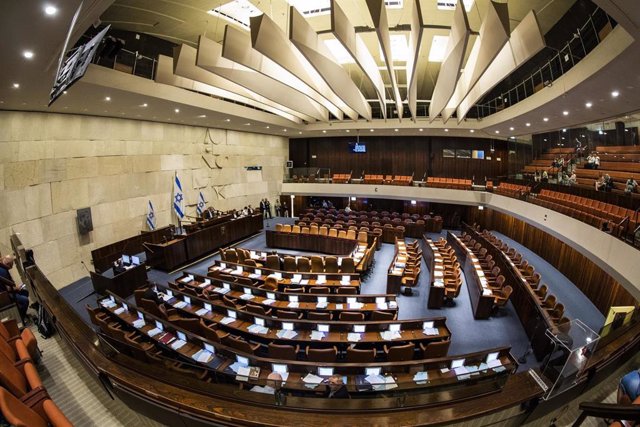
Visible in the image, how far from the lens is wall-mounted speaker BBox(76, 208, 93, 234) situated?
11.1 m

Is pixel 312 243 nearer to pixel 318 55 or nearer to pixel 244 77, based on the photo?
pixel 244 77

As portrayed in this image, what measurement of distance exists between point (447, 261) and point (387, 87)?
12.1 meters

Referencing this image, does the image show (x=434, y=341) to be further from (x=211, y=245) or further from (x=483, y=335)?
(x=211, y=245)

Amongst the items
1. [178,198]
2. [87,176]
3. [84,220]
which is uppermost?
[87,176]

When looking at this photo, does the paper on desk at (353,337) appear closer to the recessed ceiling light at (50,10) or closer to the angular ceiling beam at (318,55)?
the angular ceiling beam at (318,55)

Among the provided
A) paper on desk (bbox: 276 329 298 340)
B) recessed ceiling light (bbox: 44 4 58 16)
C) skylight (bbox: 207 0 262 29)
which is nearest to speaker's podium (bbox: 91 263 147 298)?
paper on desk (bbox: 276 329 298 340)

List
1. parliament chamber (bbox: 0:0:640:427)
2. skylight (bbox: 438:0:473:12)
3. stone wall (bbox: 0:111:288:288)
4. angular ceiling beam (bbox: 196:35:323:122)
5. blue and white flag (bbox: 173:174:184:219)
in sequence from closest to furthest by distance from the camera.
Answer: parliament chamber (bbox: 0:0:640:427), angular ceiling beam (bbox: 196:35:323:122), skylight (bbox: 438:0:473:12), stone wall (bbox: 0:111:288:288), blue and white flag (bbox: 173:174:184:219)

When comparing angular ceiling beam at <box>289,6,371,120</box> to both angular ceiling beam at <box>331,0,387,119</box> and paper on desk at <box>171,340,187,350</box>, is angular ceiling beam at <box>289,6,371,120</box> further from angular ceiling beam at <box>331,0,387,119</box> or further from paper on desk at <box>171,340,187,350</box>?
paper on desk at <box>171,340,187,350</box>

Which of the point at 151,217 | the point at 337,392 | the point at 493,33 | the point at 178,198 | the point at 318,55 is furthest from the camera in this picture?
the point at 178,198

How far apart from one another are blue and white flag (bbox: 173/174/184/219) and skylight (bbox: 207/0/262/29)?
27.7 ft

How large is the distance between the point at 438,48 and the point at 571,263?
9603 millimetres

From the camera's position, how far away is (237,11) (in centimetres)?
928

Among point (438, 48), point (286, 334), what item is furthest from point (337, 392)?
point (438, 48)

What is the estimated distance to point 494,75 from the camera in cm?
782
